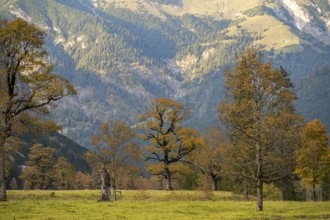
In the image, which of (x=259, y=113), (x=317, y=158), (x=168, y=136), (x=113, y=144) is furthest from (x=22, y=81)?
(x=317, y=158)

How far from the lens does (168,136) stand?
3076 inches

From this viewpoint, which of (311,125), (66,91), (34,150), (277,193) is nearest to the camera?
(66,91)

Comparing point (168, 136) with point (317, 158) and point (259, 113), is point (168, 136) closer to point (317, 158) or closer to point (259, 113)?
point (317, 158)

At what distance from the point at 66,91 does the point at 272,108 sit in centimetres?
2296

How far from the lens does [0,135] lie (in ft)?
141

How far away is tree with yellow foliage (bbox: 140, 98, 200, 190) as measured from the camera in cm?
7862

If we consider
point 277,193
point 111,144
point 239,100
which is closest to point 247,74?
point 239,100

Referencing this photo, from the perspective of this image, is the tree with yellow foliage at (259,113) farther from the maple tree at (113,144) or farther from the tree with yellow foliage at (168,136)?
the tree with yellow foliage at (168,136)

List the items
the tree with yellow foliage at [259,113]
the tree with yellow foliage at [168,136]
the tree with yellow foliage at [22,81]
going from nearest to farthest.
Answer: the tree with yellow foliage at [259,113]
the tree with yellow foliage at [22,81]
the tree with yellow foliage at [168,136]

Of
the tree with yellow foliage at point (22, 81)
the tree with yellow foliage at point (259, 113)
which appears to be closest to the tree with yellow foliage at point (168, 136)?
the tree with yellow foliage at point (22, 81)

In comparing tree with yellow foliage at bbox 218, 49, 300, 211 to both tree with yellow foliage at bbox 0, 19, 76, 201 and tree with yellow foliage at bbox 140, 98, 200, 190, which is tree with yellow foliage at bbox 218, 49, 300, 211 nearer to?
tree with yellow foliage at bbox 0, 19, 76, 201

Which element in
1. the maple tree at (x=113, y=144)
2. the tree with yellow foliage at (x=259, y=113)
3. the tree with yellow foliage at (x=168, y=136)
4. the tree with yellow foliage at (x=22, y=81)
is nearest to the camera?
the tree with yellow foliage at (x=259, y=113)

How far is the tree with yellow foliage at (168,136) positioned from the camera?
7862 centimetres

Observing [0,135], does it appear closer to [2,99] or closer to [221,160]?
[2,99]
